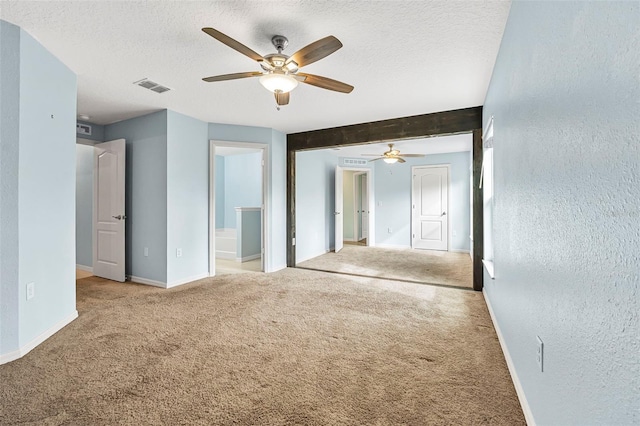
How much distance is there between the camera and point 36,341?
2.36 meters

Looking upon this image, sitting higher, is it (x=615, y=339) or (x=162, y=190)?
(x=162, y=190)

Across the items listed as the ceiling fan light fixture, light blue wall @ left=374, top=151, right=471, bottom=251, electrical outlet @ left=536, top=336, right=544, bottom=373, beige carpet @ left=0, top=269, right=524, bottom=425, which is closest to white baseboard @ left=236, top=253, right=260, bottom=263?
beige carpet @ left=0, top=269, right=524, bottom=425

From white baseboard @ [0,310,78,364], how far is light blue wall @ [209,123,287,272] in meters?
2.62

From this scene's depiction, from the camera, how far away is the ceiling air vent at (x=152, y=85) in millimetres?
3123

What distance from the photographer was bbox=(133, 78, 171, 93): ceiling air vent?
123 inches

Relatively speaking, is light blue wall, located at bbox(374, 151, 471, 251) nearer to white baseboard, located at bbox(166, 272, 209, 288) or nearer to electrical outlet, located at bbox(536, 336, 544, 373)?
white baseboard, located at bbox(166, 272, 209, 288)

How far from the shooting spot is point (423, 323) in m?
2.81

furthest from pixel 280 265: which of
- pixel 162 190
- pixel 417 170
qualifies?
pixel 417 170

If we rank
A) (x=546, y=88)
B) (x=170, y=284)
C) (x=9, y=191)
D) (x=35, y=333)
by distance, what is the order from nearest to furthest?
(x=546, y=88) → (x=9, y=191) → (x=35, y=333) → (x=170, y=284)

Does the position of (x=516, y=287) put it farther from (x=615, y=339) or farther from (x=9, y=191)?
(x=9, y=191)

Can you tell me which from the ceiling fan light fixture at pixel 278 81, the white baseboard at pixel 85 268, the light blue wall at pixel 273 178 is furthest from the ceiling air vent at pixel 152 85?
the white baseboard at pixel 85 268

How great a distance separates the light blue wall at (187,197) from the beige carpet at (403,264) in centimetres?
188

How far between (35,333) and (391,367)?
276cm

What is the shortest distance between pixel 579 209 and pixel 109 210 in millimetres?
5278
